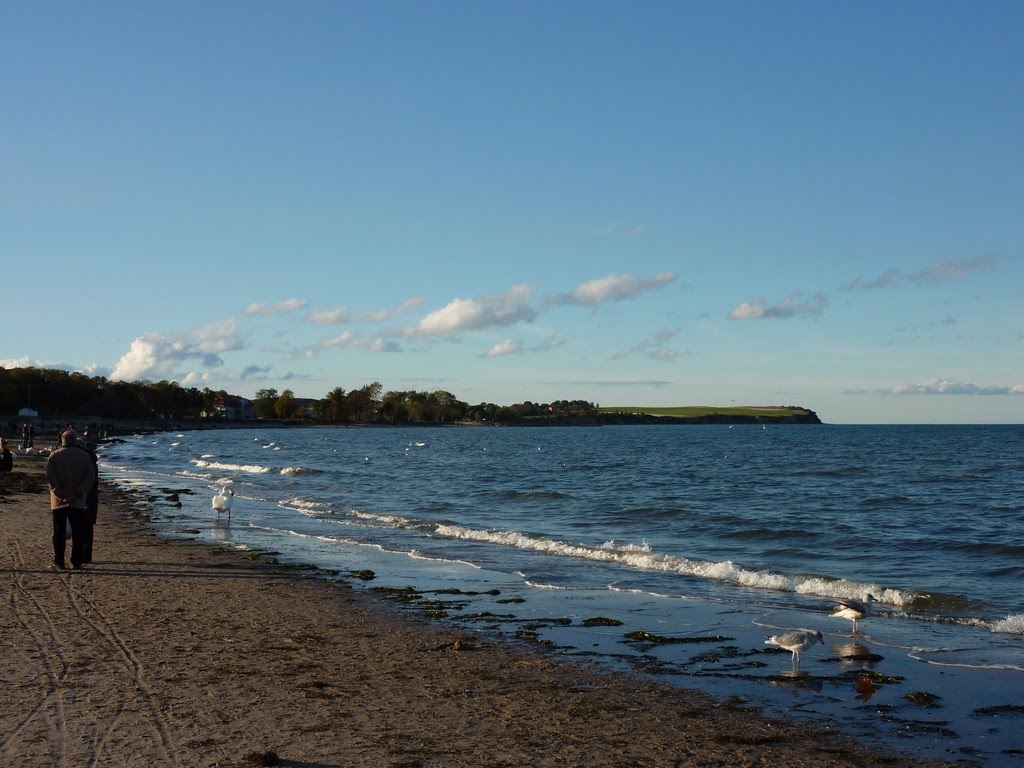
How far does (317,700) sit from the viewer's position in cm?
818

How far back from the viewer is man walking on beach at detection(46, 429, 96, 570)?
14242 mm

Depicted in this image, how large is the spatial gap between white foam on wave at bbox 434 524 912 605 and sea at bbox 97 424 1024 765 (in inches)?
2.6

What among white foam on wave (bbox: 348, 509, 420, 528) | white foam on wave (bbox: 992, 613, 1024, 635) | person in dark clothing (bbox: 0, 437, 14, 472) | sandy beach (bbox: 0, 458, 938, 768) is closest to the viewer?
sandy beach (bbox: 0, 458, 938, 768)

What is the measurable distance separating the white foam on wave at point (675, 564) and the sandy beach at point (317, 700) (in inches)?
264

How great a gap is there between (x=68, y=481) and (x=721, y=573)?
10.8m

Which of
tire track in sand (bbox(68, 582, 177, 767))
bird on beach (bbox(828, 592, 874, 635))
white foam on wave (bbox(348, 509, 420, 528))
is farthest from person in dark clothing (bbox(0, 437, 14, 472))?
bird on beach (bbox(828, 592, 874, 635))

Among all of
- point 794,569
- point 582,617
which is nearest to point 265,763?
point 582,617

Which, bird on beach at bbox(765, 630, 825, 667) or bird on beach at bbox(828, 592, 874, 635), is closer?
bird on beach at bbox(765, 630, 825, 667)

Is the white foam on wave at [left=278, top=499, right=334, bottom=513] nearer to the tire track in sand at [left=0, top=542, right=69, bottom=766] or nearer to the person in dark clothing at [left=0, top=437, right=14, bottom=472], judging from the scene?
the person in dark clothing at [left=0, top=437, right=14, bottom=472]

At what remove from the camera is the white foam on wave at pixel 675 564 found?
50.9 ft

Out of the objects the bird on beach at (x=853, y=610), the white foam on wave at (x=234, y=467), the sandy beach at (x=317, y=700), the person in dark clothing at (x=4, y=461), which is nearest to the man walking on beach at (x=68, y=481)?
the sandy beach at (x=317, y=700)

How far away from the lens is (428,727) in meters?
7.58

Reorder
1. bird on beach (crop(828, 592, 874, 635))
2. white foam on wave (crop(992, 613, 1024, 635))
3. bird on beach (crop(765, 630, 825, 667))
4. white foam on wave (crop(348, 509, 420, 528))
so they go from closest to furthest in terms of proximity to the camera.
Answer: bird on beach (crop(765, 630, 825, 667))
bird on beach (crop(828, 592, 874, 635))
white foam on wave (crop(992, 613, 1024, 635))
white foam on wave (crop(348, 509, 420, 528))

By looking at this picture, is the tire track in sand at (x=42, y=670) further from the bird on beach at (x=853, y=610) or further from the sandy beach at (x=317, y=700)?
the bird on beach at (x=853, y=610)
